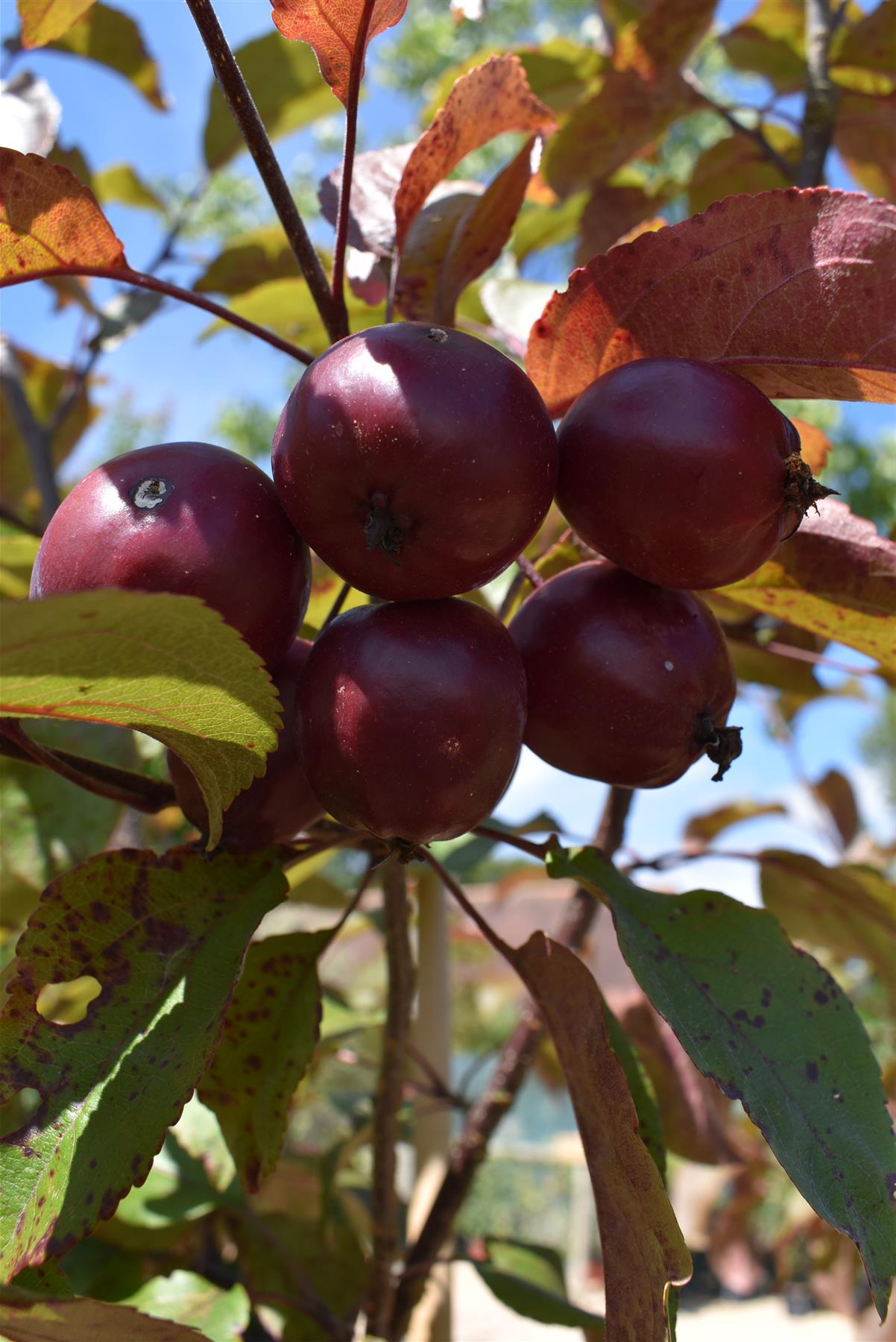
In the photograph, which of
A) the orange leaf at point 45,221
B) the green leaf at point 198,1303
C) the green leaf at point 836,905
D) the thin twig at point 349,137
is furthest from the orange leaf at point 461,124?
the green leaf at point 198,1303

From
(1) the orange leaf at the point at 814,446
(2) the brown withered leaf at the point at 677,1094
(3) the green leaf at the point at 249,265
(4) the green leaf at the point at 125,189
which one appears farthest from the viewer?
(4) the green leaf at the point at 125,189

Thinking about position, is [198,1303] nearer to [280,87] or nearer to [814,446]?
[814,446]

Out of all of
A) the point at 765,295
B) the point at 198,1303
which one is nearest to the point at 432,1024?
the point at 198,1303

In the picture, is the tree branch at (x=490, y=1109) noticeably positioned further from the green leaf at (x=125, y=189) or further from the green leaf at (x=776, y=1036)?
the green leaf at (x=125, y=189)

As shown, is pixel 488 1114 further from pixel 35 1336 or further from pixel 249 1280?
pixel 35 1336

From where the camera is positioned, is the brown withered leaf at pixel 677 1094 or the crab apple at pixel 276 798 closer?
the crab apple at pixel 276 798

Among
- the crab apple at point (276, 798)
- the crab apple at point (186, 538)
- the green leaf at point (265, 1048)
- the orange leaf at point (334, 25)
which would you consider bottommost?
the green leaf at point (265, 1048)

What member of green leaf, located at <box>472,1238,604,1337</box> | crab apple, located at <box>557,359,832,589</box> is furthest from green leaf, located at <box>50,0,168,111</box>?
green leaf, located at <box>472,1238,604,1337</box>

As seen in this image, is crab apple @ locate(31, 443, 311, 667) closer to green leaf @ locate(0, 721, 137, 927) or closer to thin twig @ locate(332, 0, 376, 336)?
thin twig @ locate(332, 0, 376, 336)
